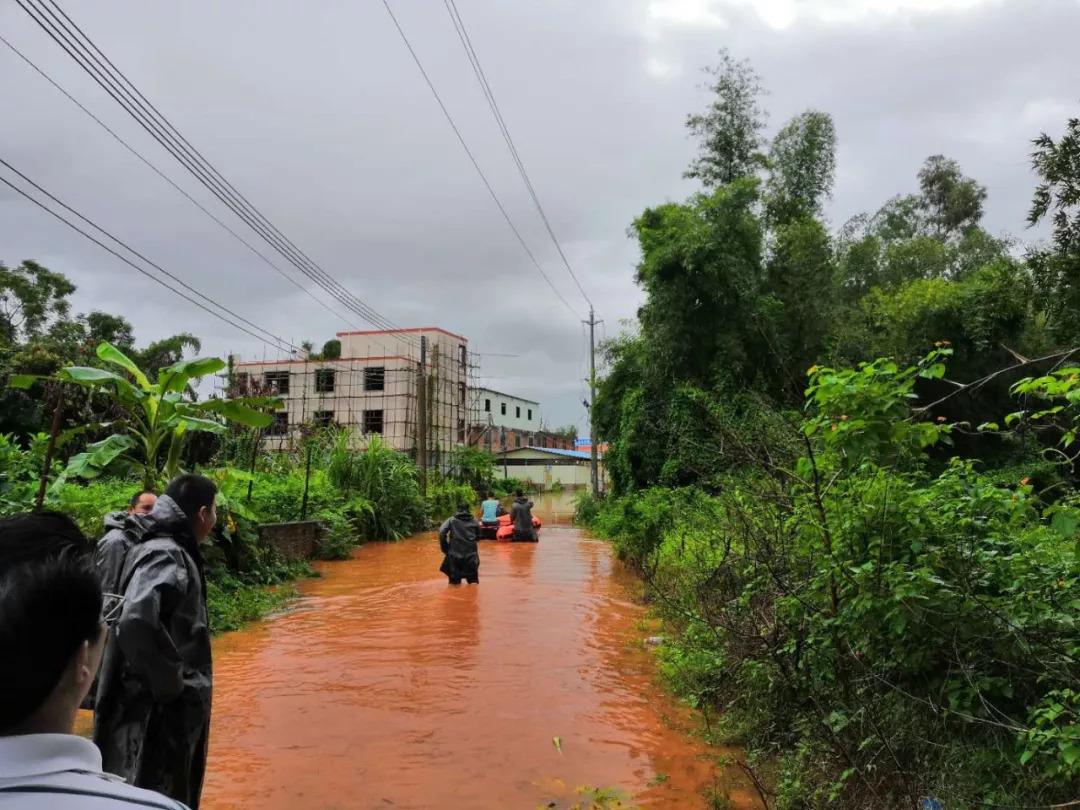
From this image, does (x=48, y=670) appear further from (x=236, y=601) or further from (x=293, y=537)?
(x=293, y=537)

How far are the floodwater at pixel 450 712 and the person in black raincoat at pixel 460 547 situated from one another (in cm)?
70

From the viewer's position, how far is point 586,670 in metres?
7.92

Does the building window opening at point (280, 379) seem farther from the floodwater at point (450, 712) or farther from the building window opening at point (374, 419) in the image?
the floodwater at point (450, 712)

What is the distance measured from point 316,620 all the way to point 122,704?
769cm

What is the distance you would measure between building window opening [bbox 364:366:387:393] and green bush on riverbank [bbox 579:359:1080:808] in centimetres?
4176

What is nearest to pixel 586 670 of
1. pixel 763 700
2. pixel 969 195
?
pixel 763 700

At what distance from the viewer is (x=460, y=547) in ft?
41.3

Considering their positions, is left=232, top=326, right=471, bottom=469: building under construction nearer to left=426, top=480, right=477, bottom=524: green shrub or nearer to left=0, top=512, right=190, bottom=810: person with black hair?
left=426, top=480, right=477, bottom=524: green shrub

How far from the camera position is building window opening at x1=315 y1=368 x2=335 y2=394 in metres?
44.3

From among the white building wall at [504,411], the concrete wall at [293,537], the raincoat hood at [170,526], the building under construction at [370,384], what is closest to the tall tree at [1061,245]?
the raincoat hood at [170,526]

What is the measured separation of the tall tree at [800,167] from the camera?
24.9 metres

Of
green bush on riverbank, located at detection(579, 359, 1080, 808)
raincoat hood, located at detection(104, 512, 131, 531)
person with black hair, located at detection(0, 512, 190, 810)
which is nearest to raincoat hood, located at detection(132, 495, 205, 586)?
raincoat hood, located at detection(104, 512, 131, 531)

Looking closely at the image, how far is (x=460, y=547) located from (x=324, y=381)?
3403 centimetres

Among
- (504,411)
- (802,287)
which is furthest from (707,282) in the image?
(504,411)
